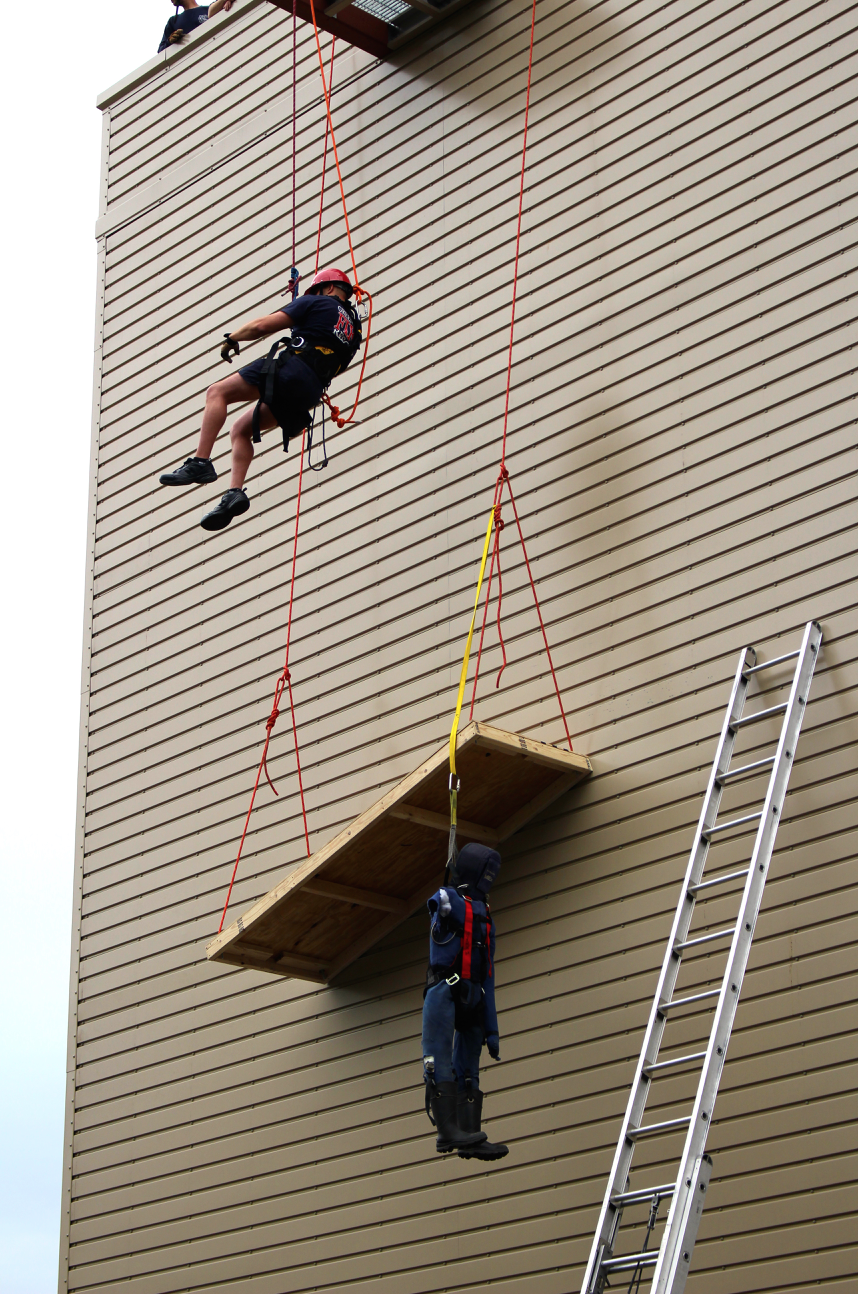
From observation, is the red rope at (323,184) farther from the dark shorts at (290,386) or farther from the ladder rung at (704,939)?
the ladder rung at (704,939)

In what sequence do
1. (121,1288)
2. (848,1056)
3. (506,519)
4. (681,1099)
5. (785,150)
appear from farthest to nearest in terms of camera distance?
(121,1288)
(506,519)
(785,150)
(681,1099)
(848,1056)

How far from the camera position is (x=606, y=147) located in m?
9.47

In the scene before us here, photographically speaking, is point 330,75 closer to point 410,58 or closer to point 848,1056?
point 410,58

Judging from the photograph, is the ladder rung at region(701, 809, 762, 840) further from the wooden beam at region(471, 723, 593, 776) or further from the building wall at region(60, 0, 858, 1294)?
the wooden beam at region(471, 723, 593, 776)

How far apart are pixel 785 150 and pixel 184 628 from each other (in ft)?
16.9

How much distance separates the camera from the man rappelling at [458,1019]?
6.68m

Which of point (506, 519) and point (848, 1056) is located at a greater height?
point (506, 519)

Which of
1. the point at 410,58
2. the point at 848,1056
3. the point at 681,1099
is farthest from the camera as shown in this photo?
the point at 410,58

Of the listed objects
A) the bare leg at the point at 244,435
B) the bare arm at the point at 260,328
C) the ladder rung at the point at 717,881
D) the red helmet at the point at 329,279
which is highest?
the red helmet at the point at 329,279

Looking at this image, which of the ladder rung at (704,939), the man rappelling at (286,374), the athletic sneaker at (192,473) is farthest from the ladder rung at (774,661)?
the athletic sneaker at (192,473)

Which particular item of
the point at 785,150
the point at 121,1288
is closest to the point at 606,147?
the point at 785,150

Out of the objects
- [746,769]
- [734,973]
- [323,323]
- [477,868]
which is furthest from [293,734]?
[734,973]

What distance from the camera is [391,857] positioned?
8.53 meters

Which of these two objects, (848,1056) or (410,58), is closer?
(848,1056)
